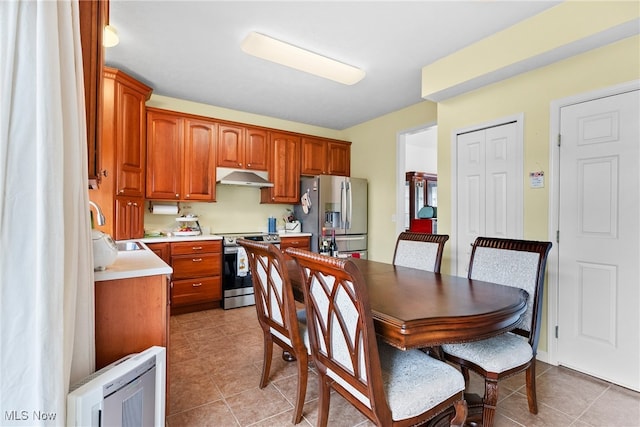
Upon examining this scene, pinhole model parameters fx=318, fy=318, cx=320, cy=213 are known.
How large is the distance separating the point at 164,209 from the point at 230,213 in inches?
35.4

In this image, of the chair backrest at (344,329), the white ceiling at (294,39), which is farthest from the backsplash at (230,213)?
the chair backrest at (344,329)

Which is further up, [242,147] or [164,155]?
[242,147]

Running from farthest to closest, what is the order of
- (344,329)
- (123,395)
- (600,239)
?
(600,239) < (344,329) < (123,395)

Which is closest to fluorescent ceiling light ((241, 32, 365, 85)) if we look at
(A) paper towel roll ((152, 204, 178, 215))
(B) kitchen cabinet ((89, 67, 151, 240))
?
(B) kitchen cabinet ((89, 67, 151, 240))

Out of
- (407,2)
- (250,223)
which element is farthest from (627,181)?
(250,223)

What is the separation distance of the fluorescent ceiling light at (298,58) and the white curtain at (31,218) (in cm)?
177

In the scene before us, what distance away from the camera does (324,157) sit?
16.4ft

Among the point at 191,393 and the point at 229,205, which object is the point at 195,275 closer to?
the point at 229,205

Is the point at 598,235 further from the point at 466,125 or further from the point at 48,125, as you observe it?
the point at 48,125

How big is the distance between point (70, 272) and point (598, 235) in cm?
300

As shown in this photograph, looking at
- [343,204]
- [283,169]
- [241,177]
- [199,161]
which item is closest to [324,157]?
[283,169]

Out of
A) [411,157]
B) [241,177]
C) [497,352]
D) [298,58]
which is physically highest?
[298,58]

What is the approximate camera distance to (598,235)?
2225 millimetres

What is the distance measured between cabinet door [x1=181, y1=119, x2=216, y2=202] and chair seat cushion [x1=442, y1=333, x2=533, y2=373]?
3227 mm
